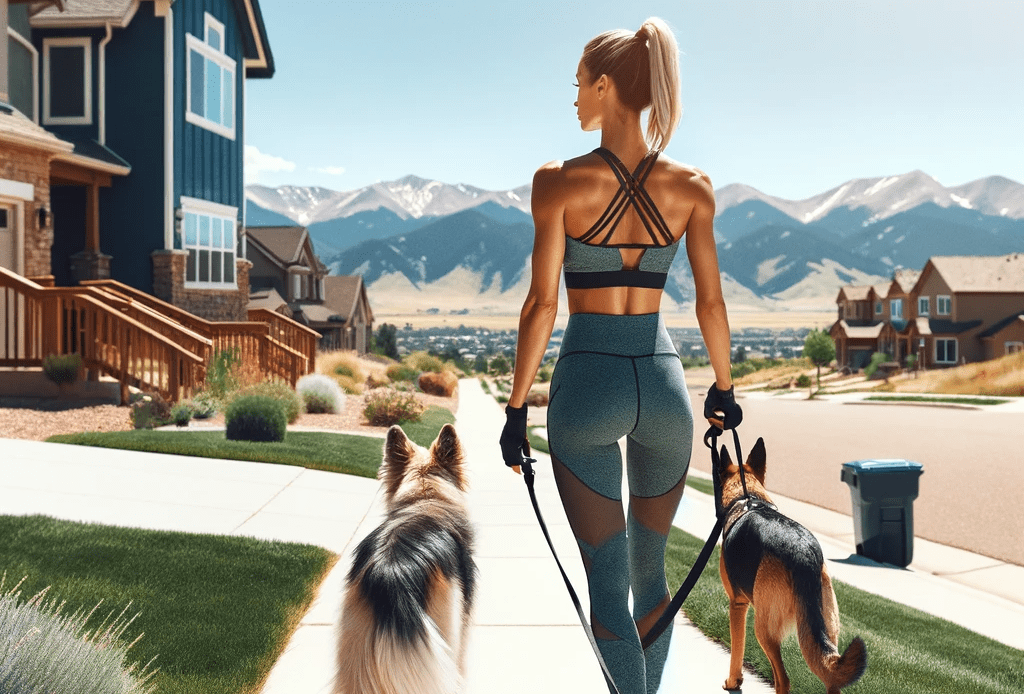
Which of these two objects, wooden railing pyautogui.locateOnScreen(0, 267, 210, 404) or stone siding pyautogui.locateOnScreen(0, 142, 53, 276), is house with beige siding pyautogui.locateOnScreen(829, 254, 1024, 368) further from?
stone siding pyautogui.locateOnScreen(0, 142, 53, 276)

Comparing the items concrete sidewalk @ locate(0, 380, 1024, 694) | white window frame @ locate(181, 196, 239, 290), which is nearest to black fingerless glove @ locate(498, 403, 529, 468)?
concrete sidewalk @ locate(0, 380, 1024, 694)

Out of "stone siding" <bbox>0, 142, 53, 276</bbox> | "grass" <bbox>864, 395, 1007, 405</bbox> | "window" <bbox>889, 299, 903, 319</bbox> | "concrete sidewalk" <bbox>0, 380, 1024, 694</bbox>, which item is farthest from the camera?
"window" <bbox>889, 299, 903, 319</bbox>

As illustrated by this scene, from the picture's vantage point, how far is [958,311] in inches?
2069

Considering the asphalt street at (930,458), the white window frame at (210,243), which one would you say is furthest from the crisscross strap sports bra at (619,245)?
the white window frame at (210,243)

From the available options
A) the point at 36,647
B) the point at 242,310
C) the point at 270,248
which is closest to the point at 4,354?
the point at 242,310

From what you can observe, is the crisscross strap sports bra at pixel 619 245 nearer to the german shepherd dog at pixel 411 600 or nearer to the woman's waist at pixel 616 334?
the woman's waist at pixel 616 334

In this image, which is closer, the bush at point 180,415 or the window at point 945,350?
the bush at point 180,415

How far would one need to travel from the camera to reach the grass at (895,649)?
392cm

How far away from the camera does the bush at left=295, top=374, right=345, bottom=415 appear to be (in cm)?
1568

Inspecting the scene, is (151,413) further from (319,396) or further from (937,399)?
(937,399)

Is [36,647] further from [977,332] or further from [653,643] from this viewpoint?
[977,332]

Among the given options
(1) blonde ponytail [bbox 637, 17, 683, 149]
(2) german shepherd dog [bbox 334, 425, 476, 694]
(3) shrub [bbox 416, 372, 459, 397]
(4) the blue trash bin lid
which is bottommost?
(3) shrub [bbox 416, 372, 459, 397]

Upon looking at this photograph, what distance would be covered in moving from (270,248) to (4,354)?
30403mm

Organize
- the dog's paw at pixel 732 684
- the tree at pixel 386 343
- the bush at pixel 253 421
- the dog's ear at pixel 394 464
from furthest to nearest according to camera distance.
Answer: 1. the tree at pixel 386 343
2. the bush at pixel 253 421
3. the dog's paw at pixel 732 684
4. the dog's ear at pixel 394 464
